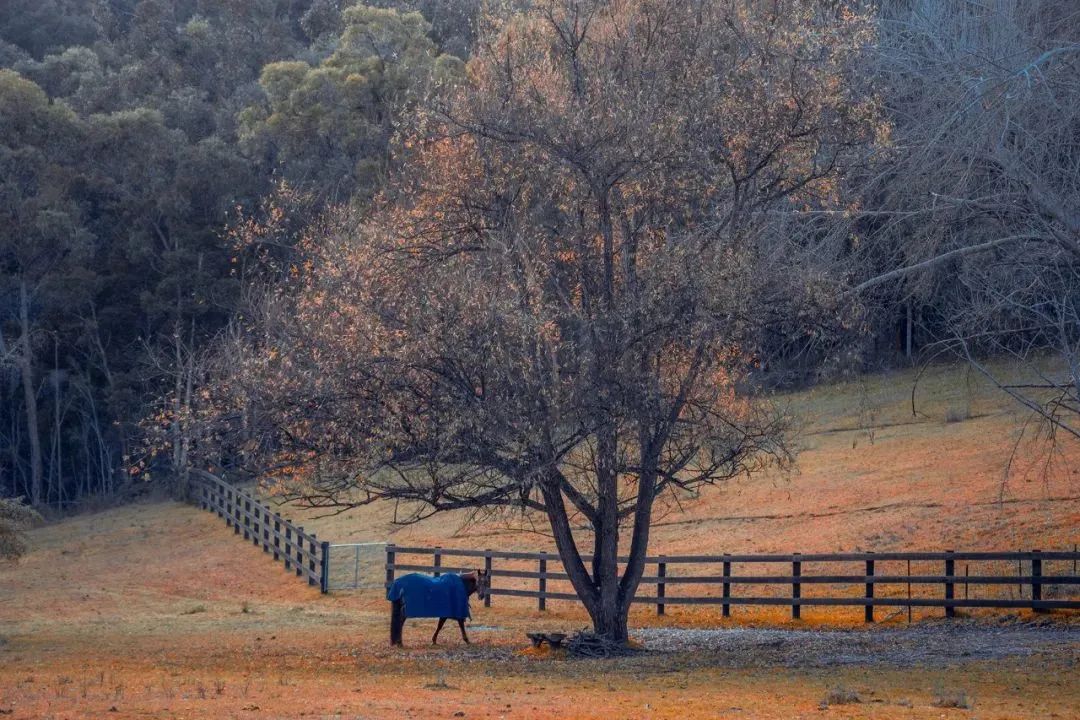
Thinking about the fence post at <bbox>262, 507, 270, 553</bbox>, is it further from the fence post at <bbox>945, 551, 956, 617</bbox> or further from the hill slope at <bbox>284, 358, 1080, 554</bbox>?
the fence post at <bbox>945, 551, 956, 617</bbox>

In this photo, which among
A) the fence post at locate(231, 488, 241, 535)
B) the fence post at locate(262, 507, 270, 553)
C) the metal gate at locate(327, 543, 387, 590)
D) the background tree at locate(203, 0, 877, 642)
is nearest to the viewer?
the background tree at locate(203, 0, 877, 642)

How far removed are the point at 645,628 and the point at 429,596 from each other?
195 inches

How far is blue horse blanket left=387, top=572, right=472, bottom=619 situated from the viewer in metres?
17.8

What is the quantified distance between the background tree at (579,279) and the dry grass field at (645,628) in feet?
8.23

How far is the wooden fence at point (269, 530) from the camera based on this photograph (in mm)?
29781

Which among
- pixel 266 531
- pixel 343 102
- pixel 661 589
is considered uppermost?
pixel 343 102

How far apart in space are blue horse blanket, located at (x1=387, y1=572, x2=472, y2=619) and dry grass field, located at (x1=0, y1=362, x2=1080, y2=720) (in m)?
0.58

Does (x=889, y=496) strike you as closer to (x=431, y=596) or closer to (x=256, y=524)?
(x=431, y=596)

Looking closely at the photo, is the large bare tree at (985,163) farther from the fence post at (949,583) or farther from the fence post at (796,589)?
the fence post at (796,589)

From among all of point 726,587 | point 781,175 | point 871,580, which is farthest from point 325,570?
Answer: point 781,175

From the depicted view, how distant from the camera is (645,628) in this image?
2127 centimetres

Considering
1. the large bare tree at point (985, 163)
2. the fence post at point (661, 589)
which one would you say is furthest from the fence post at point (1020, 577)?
the fence post at point (661, 589)

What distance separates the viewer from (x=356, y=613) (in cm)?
2500

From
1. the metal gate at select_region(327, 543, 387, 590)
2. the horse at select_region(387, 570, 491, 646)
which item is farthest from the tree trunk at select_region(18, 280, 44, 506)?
the horse at select_region(387, 570, 491, 646)
